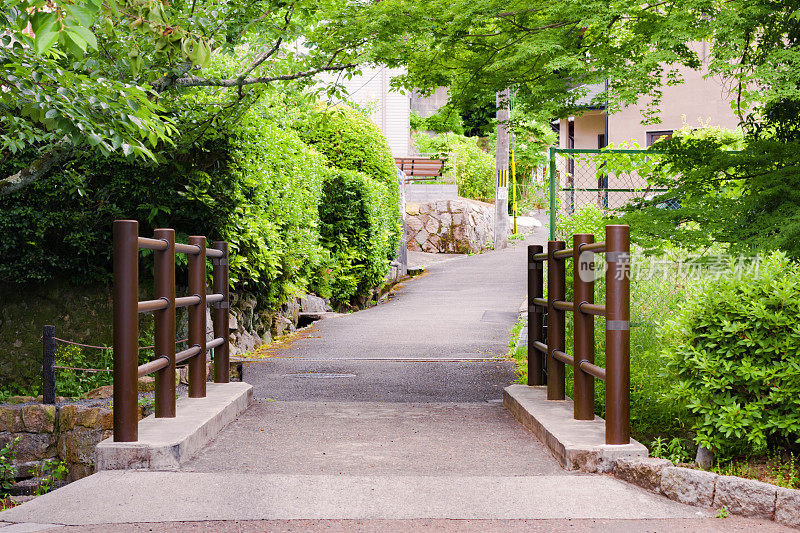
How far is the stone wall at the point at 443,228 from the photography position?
30.8 meters

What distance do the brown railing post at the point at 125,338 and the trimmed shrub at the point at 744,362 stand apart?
3.16 meters

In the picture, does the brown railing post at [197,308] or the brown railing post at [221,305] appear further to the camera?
the brown railing post at [221,305]

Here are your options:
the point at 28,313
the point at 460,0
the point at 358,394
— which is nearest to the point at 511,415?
the point at 358,394

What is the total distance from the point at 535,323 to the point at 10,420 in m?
5.03

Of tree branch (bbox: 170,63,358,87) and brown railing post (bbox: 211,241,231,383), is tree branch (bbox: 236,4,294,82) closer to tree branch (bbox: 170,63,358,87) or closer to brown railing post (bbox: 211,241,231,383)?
tree branch (bbox: 170,63,358,87)

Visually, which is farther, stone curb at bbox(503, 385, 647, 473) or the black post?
the black post

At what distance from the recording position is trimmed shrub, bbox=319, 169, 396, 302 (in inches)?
666

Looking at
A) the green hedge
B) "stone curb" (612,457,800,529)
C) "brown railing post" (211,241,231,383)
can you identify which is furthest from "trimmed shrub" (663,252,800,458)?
the green hedge

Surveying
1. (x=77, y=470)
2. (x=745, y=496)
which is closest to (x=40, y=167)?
(x=77, y=470)

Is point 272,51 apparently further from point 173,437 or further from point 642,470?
point 642,470

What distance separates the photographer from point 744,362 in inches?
170

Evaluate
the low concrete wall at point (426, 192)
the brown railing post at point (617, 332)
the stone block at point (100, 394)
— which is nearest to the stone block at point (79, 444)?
the stone block at point (100, 394)

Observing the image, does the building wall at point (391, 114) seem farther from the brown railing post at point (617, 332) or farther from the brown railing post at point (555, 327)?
the brown railing post at point (617, 332)

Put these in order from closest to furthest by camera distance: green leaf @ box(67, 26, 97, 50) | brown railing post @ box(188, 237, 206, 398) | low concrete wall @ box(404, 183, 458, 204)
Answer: green leaf @ box(67, 26, 97, 50) < brown railing post @ box(188, 237, 206, 398) < low concrete wall @ box(404, 183, 458, 204)
